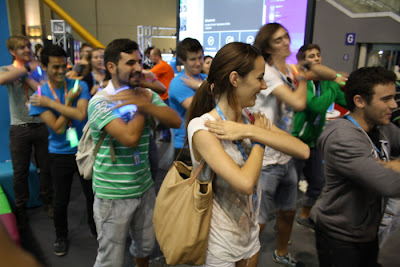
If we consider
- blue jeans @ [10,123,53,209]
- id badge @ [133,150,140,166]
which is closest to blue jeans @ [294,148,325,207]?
id badge @ [133,150,140,166]

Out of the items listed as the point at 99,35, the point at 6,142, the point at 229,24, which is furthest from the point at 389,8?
the point at 99,35

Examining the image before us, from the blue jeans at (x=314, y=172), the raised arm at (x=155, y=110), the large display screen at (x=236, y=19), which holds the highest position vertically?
the large display screen at (x=236, y=19)

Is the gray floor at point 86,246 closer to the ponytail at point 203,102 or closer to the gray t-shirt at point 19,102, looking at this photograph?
the gray t-shirt at point 19,102

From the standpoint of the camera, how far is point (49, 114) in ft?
8.01

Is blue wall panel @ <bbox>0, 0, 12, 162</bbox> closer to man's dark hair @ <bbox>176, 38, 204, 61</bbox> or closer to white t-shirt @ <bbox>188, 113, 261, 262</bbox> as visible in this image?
man's dark hair @ <bbox>176, 38, 204, 61</bbox>

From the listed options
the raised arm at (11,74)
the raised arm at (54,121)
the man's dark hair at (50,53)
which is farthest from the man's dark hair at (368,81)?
the raised arm at (11,74)

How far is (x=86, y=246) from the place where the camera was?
2.84 m

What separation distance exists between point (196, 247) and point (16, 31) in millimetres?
14631

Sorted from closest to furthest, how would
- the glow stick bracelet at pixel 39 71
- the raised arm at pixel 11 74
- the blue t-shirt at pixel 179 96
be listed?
the blue t-shirt at pixel 179 96, the raised arm at pixel 11 74, the glow stick bracelet at pixel 39 71

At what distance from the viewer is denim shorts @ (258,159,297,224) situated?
7.33 ft

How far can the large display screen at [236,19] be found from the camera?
317 cm

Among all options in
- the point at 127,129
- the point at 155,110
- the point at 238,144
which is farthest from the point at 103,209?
the point at 238,144

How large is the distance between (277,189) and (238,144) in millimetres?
1194

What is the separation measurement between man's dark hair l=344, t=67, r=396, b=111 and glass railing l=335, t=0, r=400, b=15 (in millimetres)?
7091
